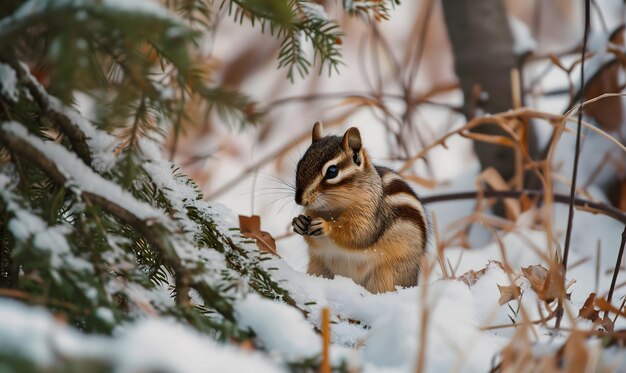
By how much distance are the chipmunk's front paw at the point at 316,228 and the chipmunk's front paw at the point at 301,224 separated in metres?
0.01

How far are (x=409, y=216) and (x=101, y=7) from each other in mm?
1276

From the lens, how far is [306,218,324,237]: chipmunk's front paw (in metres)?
1.92

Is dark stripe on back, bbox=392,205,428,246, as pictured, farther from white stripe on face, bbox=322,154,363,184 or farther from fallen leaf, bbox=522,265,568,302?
fallen leaf, bbox=522,265,568,302

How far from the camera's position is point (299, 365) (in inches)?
38.5

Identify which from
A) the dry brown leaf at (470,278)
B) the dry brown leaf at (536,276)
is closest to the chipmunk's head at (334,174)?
the dry brown leaf at (470,278)

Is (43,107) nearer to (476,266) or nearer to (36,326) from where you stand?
(36,326)

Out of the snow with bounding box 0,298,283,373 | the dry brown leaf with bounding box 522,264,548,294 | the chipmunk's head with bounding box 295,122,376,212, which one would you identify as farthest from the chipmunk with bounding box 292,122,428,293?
the snow with bounding box 0,298,283,373

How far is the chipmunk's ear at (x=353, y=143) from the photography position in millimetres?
2041

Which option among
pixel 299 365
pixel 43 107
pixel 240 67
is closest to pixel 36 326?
pixel 299 365

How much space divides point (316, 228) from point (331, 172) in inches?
6.6

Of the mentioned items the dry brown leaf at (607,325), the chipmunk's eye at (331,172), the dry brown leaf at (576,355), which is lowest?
the dry brown leaf at (576,355)

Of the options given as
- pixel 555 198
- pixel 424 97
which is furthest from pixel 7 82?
pixel 424 97

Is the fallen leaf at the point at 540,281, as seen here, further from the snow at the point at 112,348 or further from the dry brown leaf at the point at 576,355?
the snow at the point at 112,348

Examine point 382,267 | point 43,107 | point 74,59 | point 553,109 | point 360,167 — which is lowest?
point 74,59
